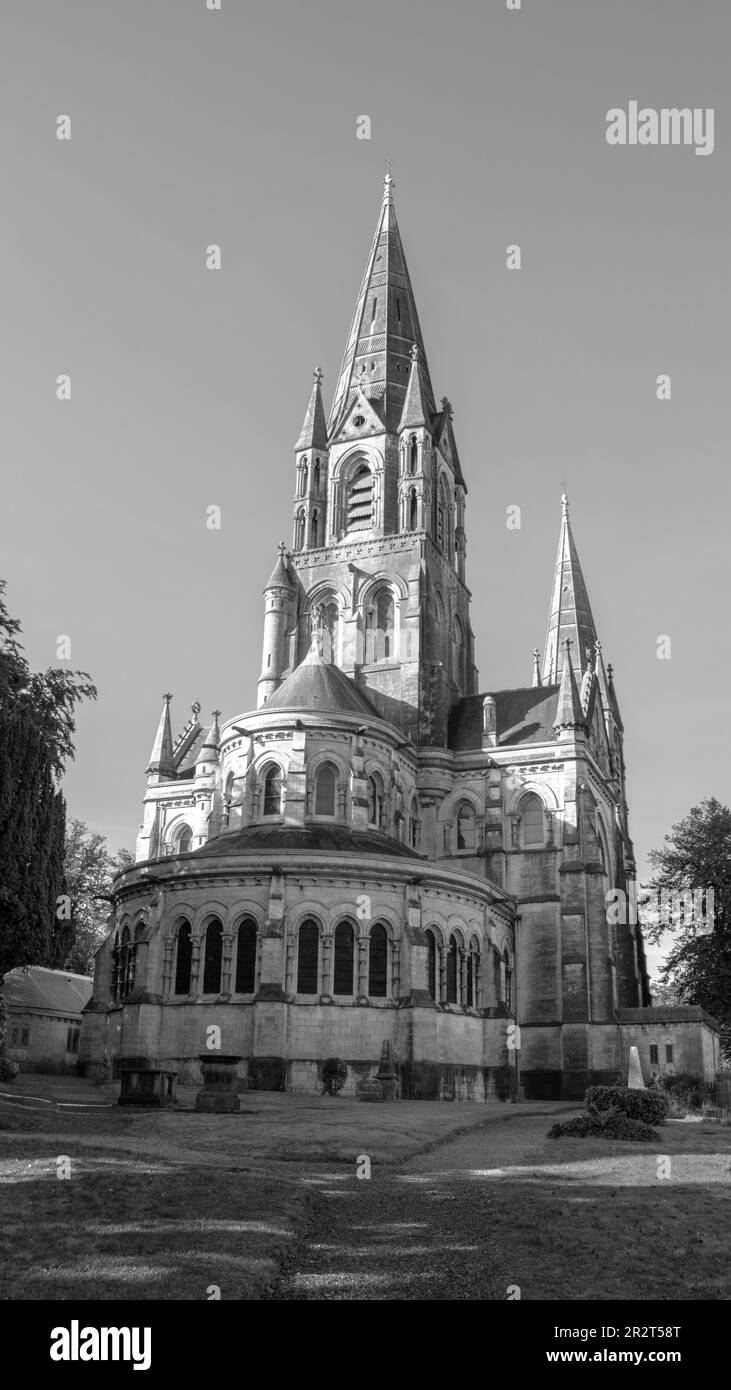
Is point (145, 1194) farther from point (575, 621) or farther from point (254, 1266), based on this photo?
point (575, 621)

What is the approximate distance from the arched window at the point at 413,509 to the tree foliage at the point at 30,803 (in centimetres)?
3305

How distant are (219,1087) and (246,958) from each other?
10258 mm

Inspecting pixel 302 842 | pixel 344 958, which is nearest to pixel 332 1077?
pixel 344 958

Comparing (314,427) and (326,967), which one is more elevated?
(314,427)

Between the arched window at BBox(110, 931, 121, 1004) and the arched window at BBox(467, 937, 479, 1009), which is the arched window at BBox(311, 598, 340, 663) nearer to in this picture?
the arched window at BBox(467, 937, 479, 1009)

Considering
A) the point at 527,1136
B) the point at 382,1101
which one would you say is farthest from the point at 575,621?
the point at 527,1136

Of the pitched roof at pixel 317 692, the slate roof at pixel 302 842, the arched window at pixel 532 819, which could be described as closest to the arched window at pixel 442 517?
the pitched roof at pixel 317 692

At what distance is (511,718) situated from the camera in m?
57.8

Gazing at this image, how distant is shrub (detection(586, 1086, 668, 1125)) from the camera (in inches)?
1003

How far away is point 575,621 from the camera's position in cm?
7400

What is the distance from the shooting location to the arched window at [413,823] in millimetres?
52594

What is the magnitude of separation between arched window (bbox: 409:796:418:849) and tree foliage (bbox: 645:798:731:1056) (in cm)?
1259

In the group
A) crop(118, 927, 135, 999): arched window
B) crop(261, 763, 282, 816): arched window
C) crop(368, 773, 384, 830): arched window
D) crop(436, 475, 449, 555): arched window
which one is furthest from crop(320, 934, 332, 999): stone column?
crop(436, 475, 449, 555): arched window

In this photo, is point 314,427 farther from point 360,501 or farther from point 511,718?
point 511,718
